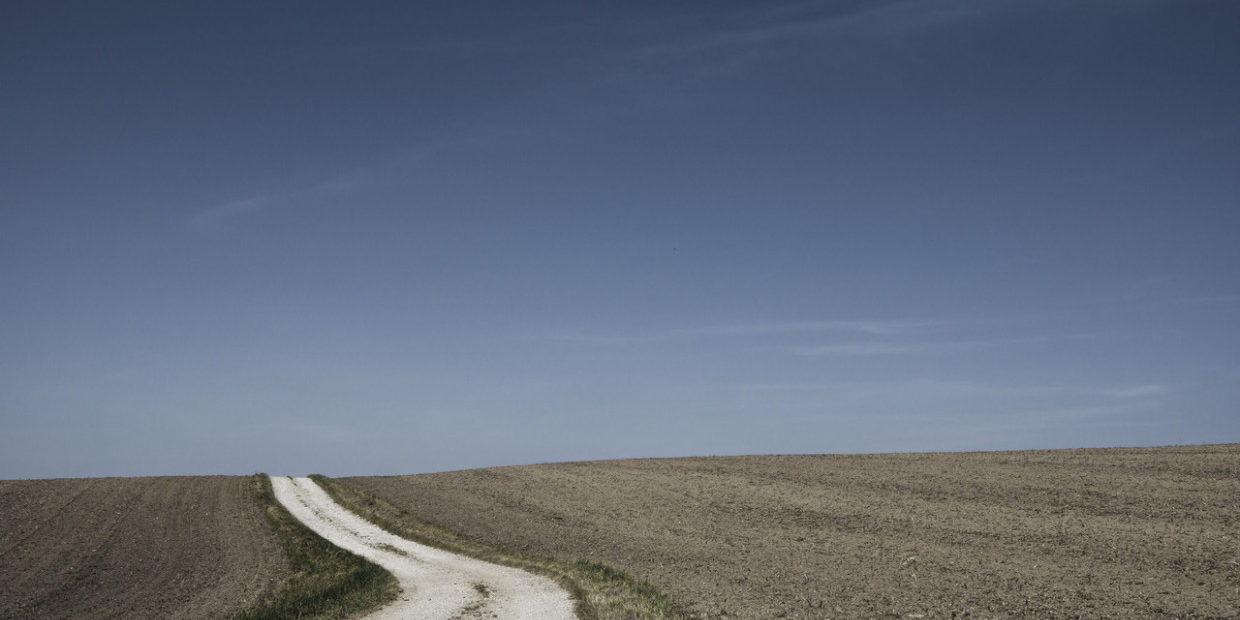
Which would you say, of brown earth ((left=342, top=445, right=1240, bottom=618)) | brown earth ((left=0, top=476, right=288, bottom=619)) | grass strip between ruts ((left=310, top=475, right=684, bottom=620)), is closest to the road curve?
grass strip between ruts ((left=310, top=475, right=684, bottom=620))

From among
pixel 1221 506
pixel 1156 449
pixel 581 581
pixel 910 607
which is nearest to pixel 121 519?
pixel 581 581

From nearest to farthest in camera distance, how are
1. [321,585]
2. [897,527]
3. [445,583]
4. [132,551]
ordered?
1. [445,583]
2. [321,585]
3. [897,527]
4. [132,551]

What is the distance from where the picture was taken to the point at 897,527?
33.5m

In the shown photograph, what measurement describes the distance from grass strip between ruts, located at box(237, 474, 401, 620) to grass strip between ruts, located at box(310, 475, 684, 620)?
392 centimetres

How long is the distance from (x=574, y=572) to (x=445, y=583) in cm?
389

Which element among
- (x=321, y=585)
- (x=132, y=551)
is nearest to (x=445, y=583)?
(x=321, y=585)

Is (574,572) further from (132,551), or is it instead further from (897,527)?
(132,551)

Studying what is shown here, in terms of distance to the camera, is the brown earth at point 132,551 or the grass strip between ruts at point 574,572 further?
the brown earth at point 132,551

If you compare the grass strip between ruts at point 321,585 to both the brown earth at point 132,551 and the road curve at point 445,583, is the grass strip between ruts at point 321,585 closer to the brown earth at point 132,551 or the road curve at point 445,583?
the road curve at point 445,583

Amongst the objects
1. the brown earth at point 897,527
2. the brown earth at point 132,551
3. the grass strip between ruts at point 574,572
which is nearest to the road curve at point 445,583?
the grass strip between ruts at point 574,572

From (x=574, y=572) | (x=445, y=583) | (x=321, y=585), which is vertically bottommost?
(x=321, y=585)

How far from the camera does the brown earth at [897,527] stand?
22.4m

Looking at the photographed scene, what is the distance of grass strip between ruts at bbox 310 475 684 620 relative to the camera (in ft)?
67.4

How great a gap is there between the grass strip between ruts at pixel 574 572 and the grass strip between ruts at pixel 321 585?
3923 millimetres
